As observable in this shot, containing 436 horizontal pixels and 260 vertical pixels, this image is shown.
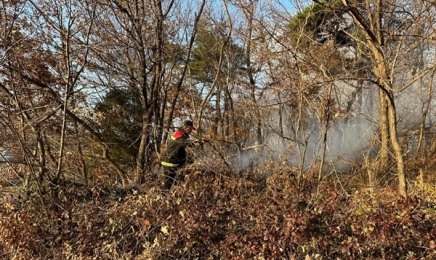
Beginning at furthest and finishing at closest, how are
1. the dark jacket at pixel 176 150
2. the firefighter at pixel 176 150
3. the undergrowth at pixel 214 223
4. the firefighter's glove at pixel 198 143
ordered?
the dark jacket at pixel 176 150
the firefighter at pixel 176 150
the firefighter's glove at pixel 198 143
the undergrowth at pixel 214 223

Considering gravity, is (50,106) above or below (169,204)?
above

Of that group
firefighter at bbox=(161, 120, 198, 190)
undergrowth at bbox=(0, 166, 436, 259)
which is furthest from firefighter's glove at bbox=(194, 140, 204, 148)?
A: undergrowth at bbox=(0, 166, 436, 259)

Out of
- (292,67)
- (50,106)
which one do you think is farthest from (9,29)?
(292,67)

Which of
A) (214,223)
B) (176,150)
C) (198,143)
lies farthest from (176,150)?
(214,223)

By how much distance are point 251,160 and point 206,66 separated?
12.8 metres

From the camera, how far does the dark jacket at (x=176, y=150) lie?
7578 millimetres

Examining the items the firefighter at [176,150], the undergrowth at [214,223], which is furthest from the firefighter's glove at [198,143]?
the undergrowth at [214,223]

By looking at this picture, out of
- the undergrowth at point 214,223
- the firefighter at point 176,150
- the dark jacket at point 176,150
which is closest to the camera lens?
the undergrowth at point 214,223

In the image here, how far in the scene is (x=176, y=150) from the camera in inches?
301

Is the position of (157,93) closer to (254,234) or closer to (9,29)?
(9,29)

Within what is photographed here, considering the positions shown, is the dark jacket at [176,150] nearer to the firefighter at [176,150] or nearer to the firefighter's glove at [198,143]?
the firefighter at [176,150]

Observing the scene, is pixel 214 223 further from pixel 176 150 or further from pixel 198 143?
pixel 176 150

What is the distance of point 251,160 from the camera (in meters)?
7.91

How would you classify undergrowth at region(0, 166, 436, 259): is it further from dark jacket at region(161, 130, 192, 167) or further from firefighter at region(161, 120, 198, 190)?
dark jacket at region(161, 130, 192, 167)
